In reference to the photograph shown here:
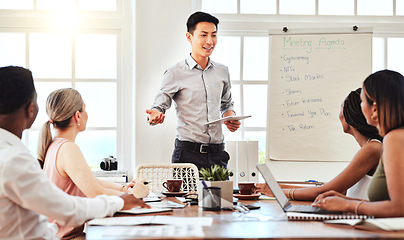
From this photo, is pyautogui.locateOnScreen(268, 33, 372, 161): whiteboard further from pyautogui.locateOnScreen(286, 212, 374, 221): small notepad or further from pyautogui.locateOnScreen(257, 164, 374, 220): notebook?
pyautogui.locateOnScreen(286, 212, 374, 221): small notepad

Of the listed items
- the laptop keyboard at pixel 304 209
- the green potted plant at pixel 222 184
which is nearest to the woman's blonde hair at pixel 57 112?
the green potted plant at pixel 222 184

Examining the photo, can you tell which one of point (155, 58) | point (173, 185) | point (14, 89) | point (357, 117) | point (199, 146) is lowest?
point (173, 185)

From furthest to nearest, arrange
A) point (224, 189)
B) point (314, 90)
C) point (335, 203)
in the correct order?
1. point (314, 90)
2. point (224, 189)
3. point (335, 203)

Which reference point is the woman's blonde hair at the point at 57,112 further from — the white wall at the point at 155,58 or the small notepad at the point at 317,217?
the white wall at the point at 155,58

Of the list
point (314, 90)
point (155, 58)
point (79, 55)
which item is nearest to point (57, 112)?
point (155, 58)

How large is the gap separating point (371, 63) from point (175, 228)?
321 centimetres

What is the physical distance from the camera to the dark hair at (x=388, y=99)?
174cm

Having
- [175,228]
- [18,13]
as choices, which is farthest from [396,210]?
[18,13]

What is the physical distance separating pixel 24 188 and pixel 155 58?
2713mm

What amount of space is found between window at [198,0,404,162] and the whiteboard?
8.6 inches

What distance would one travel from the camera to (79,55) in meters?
4.22

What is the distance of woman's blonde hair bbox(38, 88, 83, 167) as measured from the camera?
2234mm

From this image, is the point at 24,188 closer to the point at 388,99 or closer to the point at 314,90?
the point at 388,99

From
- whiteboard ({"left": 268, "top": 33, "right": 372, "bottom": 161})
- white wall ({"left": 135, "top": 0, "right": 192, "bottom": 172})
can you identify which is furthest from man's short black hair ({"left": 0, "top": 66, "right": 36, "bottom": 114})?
whiteboard ({"left": 268, "top": 33, "right": 372, "bottom": 161})
